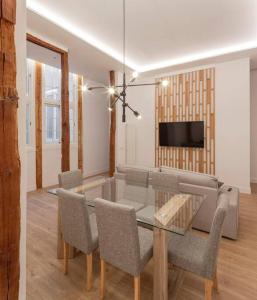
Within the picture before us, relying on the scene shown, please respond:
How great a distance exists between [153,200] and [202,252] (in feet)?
2.33

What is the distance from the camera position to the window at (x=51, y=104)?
5.38m

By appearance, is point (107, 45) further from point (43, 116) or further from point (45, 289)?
point (45, 289)

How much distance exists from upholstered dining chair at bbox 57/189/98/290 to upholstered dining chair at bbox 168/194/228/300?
716 mm

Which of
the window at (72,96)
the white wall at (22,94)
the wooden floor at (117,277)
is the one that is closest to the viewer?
the white wall at (22,94)

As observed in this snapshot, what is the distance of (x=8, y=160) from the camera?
1056 millimetres

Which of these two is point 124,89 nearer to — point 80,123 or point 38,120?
→ point 38,120

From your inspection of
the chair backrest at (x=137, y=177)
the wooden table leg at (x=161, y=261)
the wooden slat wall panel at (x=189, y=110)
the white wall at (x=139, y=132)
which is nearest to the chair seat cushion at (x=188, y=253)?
the wooden table leg at (x=161, y=261)

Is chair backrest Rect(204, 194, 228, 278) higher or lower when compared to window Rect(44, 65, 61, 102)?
lower

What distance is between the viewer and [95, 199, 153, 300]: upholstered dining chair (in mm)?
1434

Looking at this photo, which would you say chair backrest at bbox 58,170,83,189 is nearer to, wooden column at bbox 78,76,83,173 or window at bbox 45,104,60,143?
window at bbox 45,104,60,143

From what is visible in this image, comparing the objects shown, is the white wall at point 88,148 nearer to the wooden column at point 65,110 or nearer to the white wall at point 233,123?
the wooden column at point 65,110

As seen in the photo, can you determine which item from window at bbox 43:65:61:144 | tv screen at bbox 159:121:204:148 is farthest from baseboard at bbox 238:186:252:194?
window at bbox 43:65:61:144

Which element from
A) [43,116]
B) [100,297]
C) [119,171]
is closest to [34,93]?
[43,116]

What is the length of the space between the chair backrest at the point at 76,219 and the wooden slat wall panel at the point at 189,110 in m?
4.16
